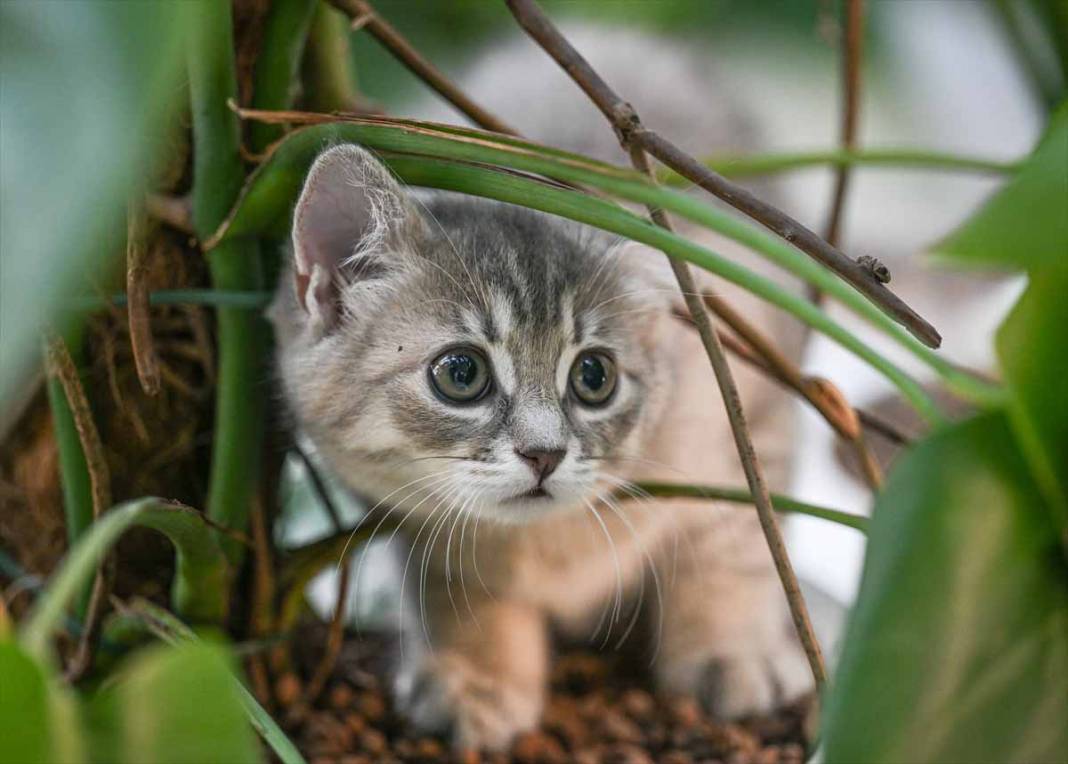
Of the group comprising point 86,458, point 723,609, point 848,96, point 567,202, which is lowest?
point 723,609

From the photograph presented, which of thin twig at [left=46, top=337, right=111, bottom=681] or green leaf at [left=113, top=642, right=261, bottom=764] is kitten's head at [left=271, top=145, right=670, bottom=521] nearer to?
thin twig at [left=46, top=337, right=111, bottom=681]

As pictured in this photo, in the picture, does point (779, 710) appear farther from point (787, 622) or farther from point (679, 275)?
point (679, 275)

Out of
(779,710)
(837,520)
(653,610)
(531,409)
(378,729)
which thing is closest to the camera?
(837,520)

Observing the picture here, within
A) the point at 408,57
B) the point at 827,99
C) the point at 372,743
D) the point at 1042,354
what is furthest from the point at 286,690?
the point at 827,99

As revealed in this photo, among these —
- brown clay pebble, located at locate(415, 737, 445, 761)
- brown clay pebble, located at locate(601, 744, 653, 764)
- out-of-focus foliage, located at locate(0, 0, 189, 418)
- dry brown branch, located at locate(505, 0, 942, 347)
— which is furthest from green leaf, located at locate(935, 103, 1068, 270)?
brown clay pebble, located at locate(415, 737, 445, 761)

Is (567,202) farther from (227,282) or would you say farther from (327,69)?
(327,69)

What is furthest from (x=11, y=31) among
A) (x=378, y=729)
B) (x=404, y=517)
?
(x=378, y=729)
